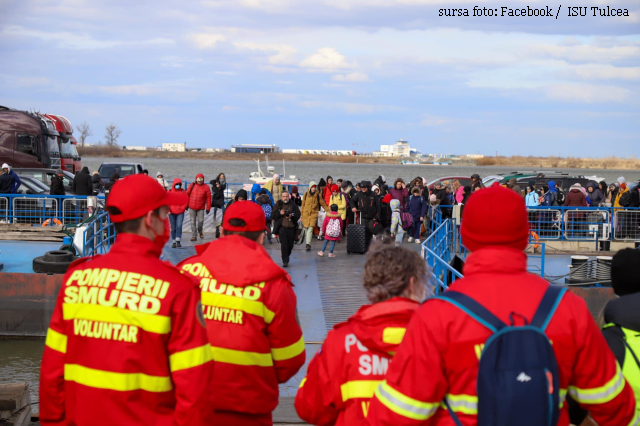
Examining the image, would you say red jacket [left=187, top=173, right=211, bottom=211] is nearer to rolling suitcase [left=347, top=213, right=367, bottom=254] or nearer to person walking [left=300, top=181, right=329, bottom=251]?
A: person walking [left=300, top=181, right=329, bottom=251]

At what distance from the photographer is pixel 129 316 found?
2689mm

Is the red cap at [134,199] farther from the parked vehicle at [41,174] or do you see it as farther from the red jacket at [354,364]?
the parked vehicle at [41,174]

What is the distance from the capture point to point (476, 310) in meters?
2.27

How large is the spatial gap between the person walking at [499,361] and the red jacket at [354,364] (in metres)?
0.27

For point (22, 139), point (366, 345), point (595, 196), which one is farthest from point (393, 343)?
point (22, 139)

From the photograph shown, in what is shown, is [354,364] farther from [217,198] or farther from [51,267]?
[217,198]

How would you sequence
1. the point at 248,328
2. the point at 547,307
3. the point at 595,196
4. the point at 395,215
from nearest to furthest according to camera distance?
the point at 547,307, the point at 248,328, the point at 395,215, the point at 595,196

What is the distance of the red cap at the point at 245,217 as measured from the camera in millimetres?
→ 3920

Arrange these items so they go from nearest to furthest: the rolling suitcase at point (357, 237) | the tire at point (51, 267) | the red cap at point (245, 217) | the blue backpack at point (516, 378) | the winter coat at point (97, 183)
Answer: the blue backpack at point (516, 378)
the red cap at point (245, 217)
the tire at point (51, 267)
the rolling suitcase at point (357, 237)
the winter coat at point (97, 183)

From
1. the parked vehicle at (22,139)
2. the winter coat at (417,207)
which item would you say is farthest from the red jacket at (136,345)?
the parked vehicle at (22,139)

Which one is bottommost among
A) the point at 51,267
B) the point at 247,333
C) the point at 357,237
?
→ the point at 51,267

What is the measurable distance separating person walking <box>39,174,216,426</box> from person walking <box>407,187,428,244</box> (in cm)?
1498

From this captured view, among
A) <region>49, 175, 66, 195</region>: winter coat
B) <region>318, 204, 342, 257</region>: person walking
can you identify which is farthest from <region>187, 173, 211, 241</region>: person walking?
<region>49, 175, 66, 195</region>: winter coat

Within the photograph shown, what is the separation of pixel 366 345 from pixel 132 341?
947mm
